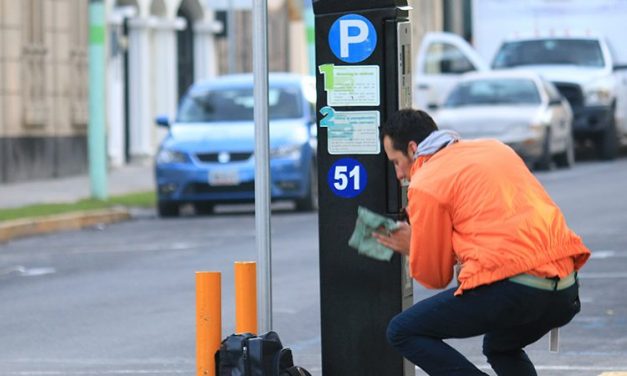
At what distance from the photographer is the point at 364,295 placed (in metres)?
8.00

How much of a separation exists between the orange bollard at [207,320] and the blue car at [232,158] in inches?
530

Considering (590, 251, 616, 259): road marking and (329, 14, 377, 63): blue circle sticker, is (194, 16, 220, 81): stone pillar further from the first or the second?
(329, 14, 377, 63): blue circle sticker

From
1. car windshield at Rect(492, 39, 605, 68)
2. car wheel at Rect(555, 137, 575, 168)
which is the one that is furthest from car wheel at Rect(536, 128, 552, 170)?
car windshield at Rect(492, 39, 605, 68)

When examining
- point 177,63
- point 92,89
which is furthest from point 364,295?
point 177,63

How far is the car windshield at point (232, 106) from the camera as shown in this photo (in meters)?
22.9

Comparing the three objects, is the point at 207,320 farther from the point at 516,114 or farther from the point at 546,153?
the point at 546,153

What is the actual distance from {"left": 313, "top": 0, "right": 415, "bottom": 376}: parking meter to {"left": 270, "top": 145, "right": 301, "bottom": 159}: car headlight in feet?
45.7

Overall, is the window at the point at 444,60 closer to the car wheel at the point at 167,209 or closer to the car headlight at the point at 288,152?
the car wheel at the point at 167,209

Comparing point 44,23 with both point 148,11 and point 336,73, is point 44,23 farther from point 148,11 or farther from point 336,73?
point 336,73

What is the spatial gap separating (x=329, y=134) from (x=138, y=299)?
597cm

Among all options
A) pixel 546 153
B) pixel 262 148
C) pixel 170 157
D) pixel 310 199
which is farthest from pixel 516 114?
pixel 262 148

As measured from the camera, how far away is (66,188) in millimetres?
28047

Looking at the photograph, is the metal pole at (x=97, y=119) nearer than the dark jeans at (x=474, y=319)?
No

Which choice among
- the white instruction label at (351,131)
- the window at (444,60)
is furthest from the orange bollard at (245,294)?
the window at (444,60)
